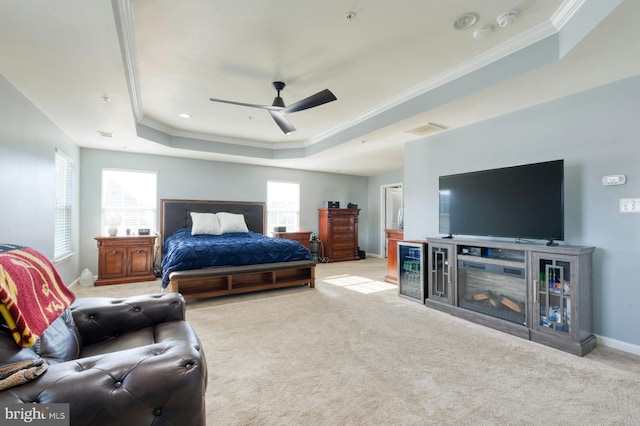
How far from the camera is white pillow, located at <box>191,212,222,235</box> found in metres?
5.34

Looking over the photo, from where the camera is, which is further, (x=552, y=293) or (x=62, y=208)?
(x=62, y=208)

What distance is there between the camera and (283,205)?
712 centimetres

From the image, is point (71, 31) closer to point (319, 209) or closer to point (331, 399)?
point (331, 399)

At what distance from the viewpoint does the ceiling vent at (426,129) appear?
370cm

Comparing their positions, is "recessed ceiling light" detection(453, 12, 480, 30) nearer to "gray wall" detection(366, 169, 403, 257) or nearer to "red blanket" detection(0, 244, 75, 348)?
"red blanket" detection(0, 244, 75, 348)

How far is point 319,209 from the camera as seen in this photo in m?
7.52

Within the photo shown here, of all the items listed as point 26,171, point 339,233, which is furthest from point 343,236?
point 26,171

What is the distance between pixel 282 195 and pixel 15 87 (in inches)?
194

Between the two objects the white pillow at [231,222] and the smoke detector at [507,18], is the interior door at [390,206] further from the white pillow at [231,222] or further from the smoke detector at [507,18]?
the smoke detector at [507,18]

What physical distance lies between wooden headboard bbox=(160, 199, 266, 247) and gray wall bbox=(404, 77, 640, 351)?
483 cm

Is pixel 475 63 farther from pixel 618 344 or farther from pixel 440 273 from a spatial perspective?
pixel 618 344

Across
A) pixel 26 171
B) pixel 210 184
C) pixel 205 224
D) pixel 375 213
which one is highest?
pixel 210 184

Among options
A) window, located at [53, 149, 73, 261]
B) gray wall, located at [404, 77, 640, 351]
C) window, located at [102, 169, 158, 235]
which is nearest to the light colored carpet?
gray wall, located at [404, 77, 640, 351]

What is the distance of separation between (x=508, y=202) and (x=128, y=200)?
610cm
